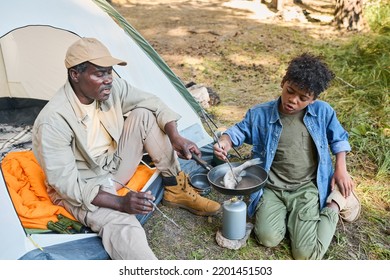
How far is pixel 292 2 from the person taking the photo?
341 inches

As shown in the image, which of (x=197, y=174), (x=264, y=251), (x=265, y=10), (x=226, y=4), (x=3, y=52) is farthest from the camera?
(x=226, y=4)

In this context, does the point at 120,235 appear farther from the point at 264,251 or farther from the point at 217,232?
the point at 264,251

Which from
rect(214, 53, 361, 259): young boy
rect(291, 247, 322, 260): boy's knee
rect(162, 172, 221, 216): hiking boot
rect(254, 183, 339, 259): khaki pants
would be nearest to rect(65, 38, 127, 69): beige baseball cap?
rect(214, 53, 361, 259): young boy

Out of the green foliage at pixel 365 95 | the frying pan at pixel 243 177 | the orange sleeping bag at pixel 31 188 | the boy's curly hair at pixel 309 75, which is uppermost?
the boy's curly hair at pixel 309 75

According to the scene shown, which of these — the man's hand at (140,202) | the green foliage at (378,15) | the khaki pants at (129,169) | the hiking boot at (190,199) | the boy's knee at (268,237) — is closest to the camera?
the man's hand at (140,202)

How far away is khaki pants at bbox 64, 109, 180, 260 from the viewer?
2232 mm

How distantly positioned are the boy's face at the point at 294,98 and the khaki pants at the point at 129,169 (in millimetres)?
770

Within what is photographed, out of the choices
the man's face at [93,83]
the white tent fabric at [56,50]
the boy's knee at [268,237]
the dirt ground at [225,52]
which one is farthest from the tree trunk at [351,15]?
the man's face at [93,83]

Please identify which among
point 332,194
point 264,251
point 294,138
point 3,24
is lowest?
point 264,251

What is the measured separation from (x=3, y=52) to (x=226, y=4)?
601cm

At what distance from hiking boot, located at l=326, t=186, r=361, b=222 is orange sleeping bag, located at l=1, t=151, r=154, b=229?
1.18m

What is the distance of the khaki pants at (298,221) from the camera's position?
2.44m

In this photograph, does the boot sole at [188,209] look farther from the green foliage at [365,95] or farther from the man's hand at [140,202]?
the green foliage at [365,95]

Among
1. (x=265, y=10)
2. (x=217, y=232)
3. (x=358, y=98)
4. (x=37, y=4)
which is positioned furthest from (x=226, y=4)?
(x=217, y=232)
